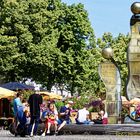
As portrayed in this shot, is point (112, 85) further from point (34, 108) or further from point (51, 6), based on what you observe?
point (51, 6)

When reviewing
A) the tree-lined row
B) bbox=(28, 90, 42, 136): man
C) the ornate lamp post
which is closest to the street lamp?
the tree-lined row

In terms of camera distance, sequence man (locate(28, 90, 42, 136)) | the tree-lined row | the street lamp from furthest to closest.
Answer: the street lamp < the tree-lined row < man (locate(28, 90, 42, 136))

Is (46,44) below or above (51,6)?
below

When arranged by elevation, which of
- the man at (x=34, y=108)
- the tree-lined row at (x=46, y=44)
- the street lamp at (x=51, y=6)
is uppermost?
the street lamp at (x=51, y=6)

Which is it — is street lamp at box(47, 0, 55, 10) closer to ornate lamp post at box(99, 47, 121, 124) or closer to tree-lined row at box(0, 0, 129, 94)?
tree-lined row at box(0, 0, 129, 94)

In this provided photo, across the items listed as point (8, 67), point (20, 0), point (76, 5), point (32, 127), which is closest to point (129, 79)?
point (32, 127)

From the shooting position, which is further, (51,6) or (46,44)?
(51,6)

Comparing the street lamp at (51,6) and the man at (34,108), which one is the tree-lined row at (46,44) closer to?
the street lamp at (51,6)

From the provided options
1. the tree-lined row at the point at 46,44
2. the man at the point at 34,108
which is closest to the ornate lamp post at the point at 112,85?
the man at the point at 34,108

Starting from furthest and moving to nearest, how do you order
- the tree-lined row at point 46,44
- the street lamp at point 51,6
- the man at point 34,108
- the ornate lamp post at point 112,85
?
1. the street lamp at point 51,6
2. the tree-lined row at point 46,44
3. the ornate lamp post at point 112,85
4. the man at point 34,108

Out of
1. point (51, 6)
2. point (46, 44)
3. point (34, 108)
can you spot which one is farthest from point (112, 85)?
point (51, 6)

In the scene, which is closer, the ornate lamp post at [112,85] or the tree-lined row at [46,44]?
the ornate lamp post at [112,85]

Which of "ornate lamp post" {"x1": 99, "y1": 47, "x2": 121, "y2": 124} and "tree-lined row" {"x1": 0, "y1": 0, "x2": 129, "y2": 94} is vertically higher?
"tree-lined row" {"x1": 0, "y1": 0, "x2": 129, "y2": 94}

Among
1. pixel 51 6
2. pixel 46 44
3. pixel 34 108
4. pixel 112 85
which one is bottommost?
pixel 34 108
